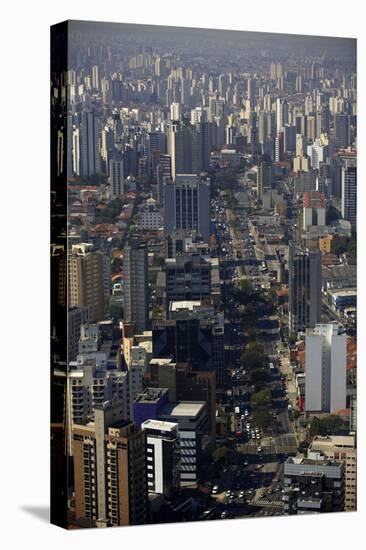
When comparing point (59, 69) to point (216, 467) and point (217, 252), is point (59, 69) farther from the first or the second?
point (216, 467)

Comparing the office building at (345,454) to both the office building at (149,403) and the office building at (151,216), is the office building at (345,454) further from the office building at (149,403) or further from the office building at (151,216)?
the office building at (151,216)

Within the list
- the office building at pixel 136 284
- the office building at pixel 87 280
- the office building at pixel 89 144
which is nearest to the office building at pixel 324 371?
the office building at pixel 136 284

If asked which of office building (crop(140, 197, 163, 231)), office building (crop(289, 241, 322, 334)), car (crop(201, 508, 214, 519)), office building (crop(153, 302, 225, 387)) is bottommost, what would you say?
car (crop(201, 508, 214, 519))

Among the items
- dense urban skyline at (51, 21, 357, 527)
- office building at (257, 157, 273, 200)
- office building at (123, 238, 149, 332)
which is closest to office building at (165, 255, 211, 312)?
dense urban skyline at (51, 21, 357, 527)

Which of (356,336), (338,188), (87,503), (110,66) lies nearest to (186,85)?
(110,66)

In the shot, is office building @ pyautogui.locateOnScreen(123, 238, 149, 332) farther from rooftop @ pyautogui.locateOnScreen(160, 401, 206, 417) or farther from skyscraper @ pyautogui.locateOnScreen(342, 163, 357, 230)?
skyscraper @ pyautogui.locateOnScreen(342, 163, 357, 230)

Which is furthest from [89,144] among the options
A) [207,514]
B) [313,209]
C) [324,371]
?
[207,514]

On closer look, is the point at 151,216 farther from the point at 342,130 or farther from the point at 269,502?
the point at 269,502
